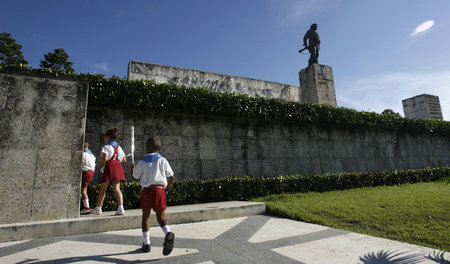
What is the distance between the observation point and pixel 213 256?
321 centimetres

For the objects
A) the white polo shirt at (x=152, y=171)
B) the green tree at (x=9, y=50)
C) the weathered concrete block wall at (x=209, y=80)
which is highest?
the green tree at (x=9, y=50)

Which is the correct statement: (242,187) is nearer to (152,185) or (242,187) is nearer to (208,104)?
(208,104)

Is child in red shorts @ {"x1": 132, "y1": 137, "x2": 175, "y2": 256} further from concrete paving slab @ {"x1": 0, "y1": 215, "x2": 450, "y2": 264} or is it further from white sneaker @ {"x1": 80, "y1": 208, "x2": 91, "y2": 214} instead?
white sneaker @ {"x1": 80, "y1": 208, "x2": 91, "y2": 214}

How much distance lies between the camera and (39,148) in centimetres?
475

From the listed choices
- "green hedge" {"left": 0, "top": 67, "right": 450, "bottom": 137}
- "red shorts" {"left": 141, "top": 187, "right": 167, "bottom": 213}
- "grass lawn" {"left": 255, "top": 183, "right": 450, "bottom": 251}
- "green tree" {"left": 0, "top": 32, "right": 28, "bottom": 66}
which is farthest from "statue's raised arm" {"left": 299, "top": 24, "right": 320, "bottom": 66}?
"green tree" {"left": 0, "top": 32, "right": 28, "bottom": 66}

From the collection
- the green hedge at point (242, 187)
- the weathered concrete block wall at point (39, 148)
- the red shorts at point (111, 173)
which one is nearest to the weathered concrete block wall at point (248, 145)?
the green hedge at point (242, 187)

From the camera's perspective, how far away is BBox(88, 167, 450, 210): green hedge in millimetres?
5873

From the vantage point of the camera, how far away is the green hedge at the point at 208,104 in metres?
6.67

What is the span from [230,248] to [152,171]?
1567mm

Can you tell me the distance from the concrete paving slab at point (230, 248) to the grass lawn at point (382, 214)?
0.45 metres

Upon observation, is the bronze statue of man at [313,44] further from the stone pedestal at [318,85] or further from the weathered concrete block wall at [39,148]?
the weathered concrete block wall at [39,148]

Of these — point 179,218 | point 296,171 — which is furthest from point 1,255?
point 296,171

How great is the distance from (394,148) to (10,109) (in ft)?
47.6

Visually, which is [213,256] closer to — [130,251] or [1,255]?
[130,251]
